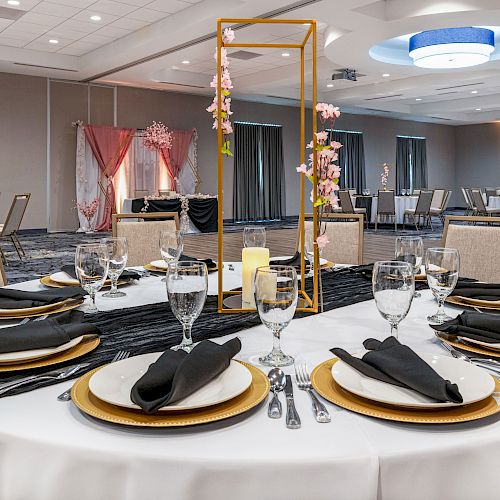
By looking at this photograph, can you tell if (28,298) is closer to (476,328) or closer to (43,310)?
(43,310)

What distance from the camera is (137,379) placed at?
1.04 m

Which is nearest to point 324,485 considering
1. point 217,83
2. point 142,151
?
point 217,83

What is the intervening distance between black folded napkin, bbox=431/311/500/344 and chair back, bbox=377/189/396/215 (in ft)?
35.8

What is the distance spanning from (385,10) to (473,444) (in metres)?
7.23

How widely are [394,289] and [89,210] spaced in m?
11.4

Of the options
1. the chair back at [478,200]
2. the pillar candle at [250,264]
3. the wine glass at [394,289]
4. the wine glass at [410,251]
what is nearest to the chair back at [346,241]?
the wine glass at [410,251]

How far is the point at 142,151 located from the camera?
1293 centimetres

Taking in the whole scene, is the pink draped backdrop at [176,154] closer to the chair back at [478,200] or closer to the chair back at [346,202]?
the chair back at [346,202]

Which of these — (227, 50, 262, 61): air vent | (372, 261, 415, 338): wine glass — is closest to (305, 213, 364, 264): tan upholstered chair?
(372, 261, 415, 338): wine glass

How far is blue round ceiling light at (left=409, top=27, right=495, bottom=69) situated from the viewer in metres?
8.12

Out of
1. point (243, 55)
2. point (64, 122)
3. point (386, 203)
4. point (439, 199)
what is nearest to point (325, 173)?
point (243, 55)

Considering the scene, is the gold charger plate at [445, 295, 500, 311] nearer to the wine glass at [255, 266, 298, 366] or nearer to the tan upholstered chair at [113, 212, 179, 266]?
the wine glass at [255, 266, 298, 366]

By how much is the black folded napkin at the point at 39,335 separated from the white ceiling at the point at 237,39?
20.1ft

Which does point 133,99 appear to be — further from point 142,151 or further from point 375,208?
point 375,208
